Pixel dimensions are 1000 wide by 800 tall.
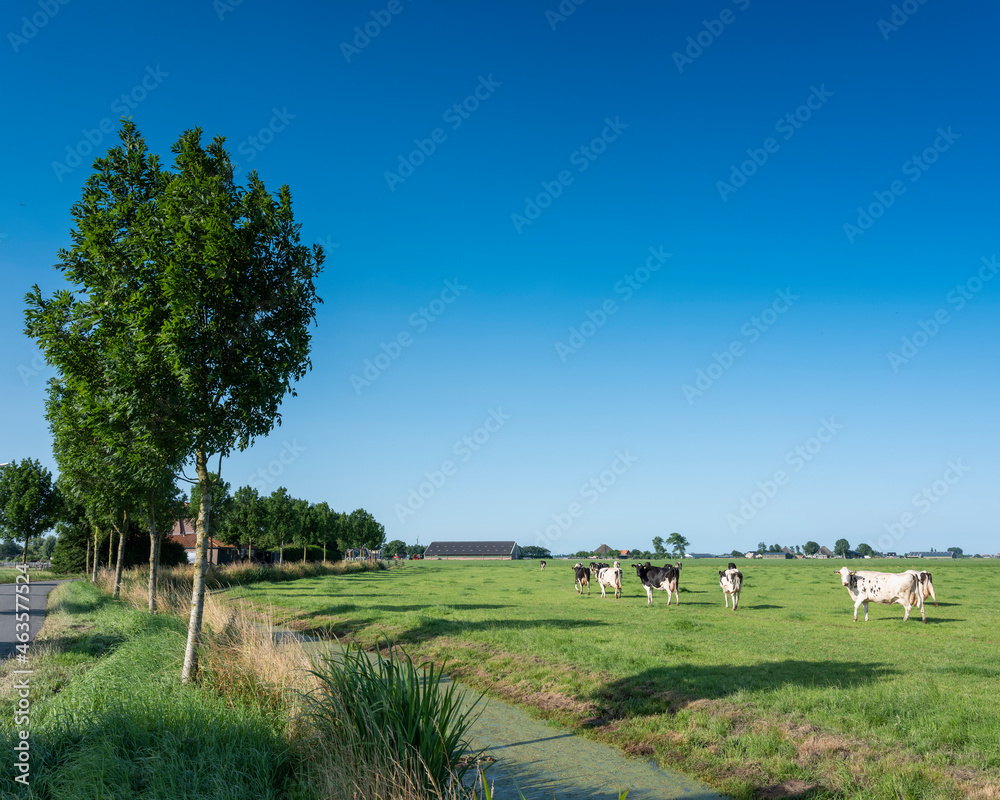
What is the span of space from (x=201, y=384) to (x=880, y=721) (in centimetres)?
1197

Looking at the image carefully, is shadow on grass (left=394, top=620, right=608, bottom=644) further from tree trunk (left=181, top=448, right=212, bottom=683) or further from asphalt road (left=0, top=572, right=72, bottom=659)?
asphalt road (left=0, top=572, right=72, bottom=659)

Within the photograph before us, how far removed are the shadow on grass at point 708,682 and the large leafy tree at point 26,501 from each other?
42.1 meters

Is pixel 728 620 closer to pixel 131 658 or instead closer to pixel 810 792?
pixel 810 792

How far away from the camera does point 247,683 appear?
29.8 ft

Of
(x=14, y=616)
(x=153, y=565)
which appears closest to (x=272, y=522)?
(x=14, y=616)

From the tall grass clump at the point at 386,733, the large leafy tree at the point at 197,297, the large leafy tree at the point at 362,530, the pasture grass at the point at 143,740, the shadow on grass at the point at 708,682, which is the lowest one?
the large leafy tree at the point at 362,530

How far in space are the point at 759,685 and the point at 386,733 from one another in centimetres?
758

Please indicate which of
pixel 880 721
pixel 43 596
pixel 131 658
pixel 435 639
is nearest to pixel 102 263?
pixel 131 658

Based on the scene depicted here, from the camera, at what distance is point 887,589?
2184 centimetres

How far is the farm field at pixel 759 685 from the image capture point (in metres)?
7.66

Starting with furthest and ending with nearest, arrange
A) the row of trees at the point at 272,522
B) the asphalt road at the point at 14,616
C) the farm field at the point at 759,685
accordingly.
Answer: the row of trees at the point at 272,522 → the asphalt road at the point at 14,616 → the farm field at the point at 759,685

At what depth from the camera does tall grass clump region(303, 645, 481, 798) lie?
576 centimetres

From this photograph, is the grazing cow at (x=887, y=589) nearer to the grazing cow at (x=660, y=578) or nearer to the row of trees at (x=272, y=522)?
the grazing cow at (x=660, y=578)

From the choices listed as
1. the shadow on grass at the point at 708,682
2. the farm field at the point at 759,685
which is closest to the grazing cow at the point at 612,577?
the farm field at the point at 759,685
